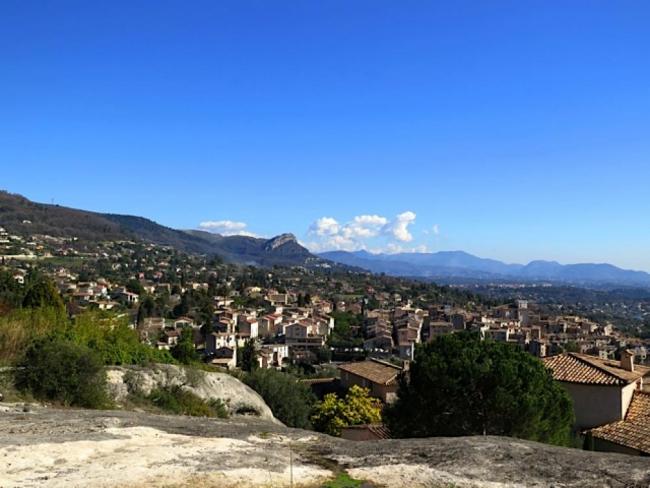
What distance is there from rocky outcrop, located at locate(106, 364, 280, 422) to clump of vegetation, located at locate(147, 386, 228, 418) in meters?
0.20

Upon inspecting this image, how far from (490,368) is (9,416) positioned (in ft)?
35.9

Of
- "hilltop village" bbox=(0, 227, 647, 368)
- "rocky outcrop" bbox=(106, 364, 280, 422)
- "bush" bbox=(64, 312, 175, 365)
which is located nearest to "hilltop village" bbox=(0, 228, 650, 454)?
"hilltop village" bbox=(0, 227, 647, 368)

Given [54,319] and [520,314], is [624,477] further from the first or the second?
[520,314]

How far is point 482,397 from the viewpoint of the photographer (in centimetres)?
1527

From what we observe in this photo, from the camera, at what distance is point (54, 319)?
61.6 ft

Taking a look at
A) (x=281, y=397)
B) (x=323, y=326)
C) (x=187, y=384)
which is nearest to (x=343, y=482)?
(x=187, y=384)

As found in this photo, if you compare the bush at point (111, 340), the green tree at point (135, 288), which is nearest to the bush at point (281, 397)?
the bush at point (111, 340)

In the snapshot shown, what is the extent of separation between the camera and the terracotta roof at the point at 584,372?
66.4ft

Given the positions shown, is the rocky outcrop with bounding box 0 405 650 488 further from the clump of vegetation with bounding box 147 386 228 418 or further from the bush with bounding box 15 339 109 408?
the clump of vegetation with bounding box 147 386 228 418

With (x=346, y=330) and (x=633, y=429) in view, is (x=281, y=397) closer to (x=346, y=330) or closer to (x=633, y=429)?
(x=633, y=429)

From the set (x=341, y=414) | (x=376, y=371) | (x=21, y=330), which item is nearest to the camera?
(x=21, y=330)

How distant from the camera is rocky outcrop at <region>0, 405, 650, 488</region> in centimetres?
681

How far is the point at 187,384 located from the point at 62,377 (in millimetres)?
3986

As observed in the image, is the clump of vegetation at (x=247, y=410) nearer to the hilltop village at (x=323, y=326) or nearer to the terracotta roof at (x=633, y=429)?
the hilltop village at (x=323, y=326)
